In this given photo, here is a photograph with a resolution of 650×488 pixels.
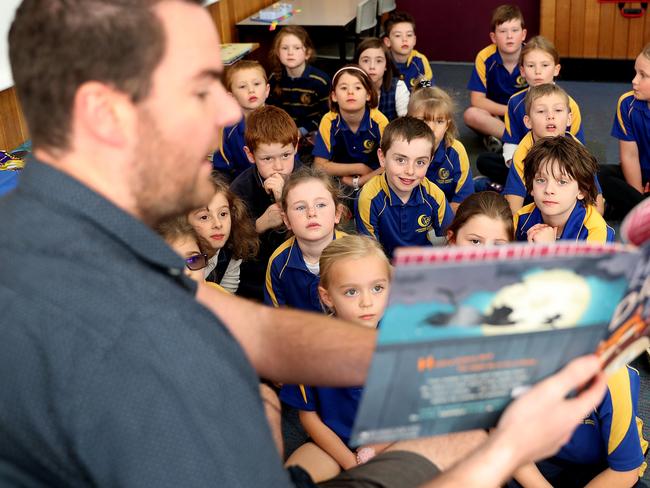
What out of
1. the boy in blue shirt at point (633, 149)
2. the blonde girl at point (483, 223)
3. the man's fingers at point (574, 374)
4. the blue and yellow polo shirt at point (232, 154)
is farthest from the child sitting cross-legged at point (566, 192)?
the man's fingers at point (574, 374)

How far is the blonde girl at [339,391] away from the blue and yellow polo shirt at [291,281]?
396 mm

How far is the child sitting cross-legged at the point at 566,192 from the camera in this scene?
9.00ft

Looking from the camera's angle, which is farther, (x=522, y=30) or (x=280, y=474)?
(x=522, y=30)

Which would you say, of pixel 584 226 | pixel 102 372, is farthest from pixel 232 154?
pixel 102 372

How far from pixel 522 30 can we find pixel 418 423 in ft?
14.6

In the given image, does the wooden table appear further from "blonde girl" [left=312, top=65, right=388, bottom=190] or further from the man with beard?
the man with beard

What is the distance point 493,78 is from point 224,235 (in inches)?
105

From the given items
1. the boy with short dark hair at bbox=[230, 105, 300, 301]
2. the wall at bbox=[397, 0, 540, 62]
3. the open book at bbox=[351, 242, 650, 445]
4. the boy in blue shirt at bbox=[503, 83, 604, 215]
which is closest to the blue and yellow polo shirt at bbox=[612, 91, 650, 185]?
the boy in blue shirt at bbox=[503, 83, 604, 215]

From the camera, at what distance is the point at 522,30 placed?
16.4 ft

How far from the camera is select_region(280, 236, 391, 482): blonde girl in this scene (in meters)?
2.10

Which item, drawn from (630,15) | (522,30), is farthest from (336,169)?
(630,15)

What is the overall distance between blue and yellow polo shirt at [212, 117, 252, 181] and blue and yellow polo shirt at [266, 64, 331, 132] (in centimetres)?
84

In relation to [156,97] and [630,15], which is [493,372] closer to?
[156,97]

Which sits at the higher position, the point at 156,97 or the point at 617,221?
the point at 156,97
